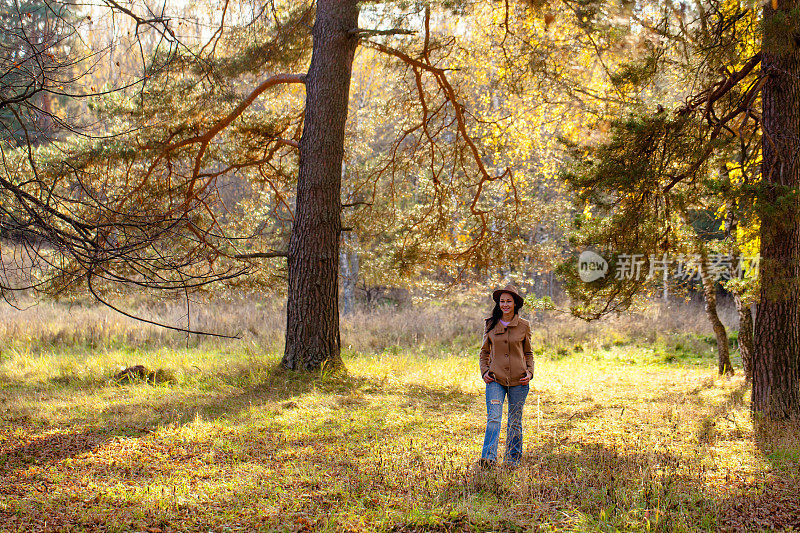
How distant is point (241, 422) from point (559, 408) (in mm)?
4207

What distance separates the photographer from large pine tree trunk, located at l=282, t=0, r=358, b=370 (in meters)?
8.49

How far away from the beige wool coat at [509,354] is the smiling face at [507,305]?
0.06 m

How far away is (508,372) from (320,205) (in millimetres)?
4680

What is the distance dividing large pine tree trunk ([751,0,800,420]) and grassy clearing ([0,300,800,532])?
1.87 ft

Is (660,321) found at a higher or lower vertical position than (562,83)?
lower

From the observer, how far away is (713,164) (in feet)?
25.7

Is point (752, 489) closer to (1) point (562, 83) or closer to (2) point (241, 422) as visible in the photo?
(2) point (241, 422)

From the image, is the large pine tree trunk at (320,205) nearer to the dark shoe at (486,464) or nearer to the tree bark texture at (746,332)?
the dark shoe at (486,464)

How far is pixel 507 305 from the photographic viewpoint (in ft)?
16.4

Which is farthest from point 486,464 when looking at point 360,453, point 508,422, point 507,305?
point 507,305

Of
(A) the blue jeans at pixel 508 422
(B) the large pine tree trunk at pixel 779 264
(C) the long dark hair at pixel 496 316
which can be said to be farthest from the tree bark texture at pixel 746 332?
(A) the blue jeans at pixel 508 422

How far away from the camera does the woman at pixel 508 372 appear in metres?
4.75

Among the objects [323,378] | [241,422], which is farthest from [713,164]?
[241,422]

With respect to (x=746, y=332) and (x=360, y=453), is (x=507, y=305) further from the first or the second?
(x=746, y=332)
